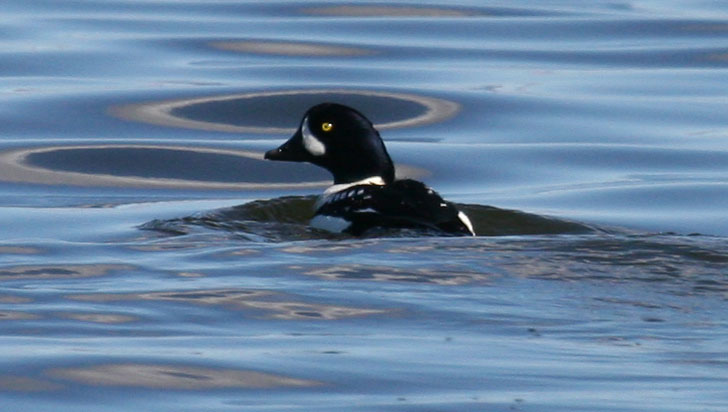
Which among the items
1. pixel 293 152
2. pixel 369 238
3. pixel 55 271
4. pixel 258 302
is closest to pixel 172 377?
pixel 258 302

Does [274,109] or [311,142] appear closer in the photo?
[311,142]

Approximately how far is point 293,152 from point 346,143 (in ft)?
1.55

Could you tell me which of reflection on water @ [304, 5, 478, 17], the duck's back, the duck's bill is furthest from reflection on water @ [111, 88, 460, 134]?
reflection on water @ [304, 5, 478, 17]

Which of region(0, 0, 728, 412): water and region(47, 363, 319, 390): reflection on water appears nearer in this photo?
region(47, 363, 319, 390): reflection on water

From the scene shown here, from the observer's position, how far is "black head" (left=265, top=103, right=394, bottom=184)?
34.4 feet

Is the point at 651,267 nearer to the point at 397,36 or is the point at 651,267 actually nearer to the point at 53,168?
the point at 53,168

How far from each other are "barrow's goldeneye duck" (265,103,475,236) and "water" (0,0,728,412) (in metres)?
0.31

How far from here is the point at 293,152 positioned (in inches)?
428

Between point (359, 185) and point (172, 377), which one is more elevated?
point (359, 185)

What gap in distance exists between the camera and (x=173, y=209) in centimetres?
1162

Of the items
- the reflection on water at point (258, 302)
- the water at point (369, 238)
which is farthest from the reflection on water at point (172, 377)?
the reflection on water at point (258, 302)

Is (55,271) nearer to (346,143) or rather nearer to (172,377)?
(172,377)

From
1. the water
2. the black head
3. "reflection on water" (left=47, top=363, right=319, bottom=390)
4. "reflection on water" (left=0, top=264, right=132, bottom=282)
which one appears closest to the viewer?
"reflection on water" (left=47, top=363, right=319, bottom=390)

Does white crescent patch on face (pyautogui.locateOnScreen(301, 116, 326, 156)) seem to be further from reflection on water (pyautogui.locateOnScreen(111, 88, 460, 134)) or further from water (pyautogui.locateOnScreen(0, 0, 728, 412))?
reflection on water (pyautogui.locateOnScreen(111, 88, 460, 134))
